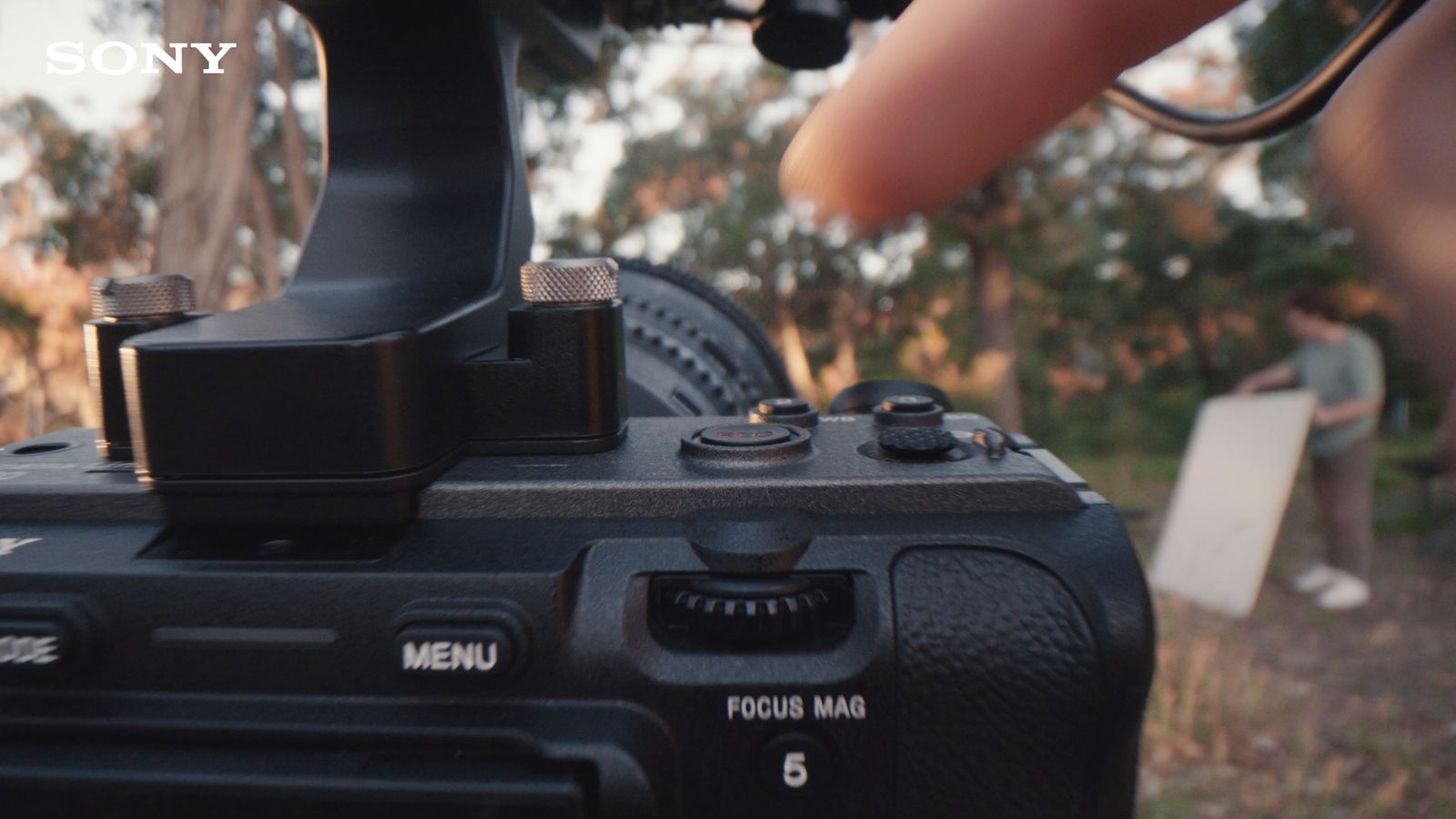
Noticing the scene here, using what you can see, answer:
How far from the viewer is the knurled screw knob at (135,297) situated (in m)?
0.54

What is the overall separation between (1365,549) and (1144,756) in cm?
179

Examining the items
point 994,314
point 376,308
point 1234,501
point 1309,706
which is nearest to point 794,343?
point 994,314

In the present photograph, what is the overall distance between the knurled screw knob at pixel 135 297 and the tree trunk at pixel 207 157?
1617 millimetres

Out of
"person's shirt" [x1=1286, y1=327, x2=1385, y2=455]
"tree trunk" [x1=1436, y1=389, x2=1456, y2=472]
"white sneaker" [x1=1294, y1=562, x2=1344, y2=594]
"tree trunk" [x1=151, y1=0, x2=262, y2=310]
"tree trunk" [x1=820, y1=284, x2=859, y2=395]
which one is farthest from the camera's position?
"tree trunk" [x1=820, y1=284, x2=859, y2=395]

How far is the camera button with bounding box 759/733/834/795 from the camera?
421mm

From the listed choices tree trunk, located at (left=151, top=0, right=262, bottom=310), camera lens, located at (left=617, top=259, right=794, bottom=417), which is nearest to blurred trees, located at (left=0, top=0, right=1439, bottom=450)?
tree trunk, located at (left=151, top=0, right=262, bottom=310)

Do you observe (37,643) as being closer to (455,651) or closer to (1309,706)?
(455,651)

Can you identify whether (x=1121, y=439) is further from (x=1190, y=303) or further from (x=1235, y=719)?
(x=1235, y=719)

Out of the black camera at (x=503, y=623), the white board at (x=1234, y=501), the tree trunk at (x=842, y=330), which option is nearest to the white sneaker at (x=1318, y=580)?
the white board at (x=1234, y=501)

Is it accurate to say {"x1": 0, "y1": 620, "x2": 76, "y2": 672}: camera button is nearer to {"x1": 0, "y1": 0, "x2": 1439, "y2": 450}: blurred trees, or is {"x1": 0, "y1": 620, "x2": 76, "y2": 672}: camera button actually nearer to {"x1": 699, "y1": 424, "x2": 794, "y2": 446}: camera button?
{"x1": 699, "y1": 424, "x2": 794, "y2": 446}: camera button

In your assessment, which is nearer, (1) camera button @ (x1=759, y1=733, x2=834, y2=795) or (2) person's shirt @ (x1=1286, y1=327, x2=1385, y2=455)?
(1) camera button @ (x1=759, y1=733, x2=834, y2=795)

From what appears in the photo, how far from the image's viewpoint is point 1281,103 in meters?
0.46

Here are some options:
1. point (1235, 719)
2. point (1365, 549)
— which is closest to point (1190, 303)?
point (1365, 549)

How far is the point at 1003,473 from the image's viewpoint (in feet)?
1.54
